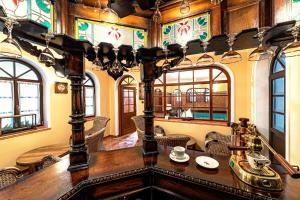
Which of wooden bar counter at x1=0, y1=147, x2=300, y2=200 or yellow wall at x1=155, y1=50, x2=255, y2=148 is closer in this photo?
wooden bar counter at x1=0, y1=147, x2=300, y2=200

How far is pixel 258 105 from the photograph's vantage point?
329 cm

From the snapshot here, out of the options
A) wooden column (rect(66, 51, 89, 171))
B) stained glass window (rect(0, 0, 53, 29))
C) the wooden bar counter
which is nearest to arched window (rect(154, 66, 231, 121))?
the wooden bar counter

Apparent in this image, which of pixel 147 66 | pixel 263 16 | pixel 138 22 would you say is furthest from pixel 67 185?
pixel 263 16

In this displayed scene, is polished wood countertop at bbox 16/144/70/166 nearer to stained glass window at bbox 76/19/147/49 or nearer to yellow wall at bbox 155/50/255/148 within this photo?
stained glass window at bbox 76/19/147/49

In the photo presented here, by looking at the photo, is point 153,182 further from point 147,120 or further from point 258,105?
point 258,105

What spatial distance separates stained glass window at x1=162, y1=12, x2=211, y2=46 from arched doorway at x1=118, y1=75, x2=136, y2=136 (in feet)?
15.1

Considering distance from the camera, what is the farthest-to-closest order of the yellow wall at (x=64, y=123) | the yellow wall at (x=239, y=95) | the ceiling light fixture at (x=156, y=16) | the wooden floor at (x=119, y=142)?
the wooden floor at (x=119, y=142) → the yellow wall at (x=239, y=95) → the yellow wall at (x=64, y=123) → the ceiling light fixture at (x=156, y=16)

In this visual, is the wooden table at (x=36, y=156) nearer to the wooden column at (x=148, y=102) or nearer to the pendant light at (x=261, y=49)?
the wooden column at (x=148, y=102)

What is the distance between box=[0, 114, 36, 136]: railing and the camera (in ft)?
10.1

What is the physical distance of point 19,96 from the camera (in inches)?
134

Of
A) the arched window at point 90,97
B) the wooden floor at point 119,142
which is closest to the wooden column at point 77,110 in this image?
the wooden floor at point 119,142

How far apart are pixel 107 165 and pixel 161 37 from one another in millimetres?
1108

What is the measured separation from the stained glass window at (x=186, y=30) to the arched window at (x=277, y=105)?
6.15ft

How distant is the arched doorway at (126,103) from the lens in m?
6.00
